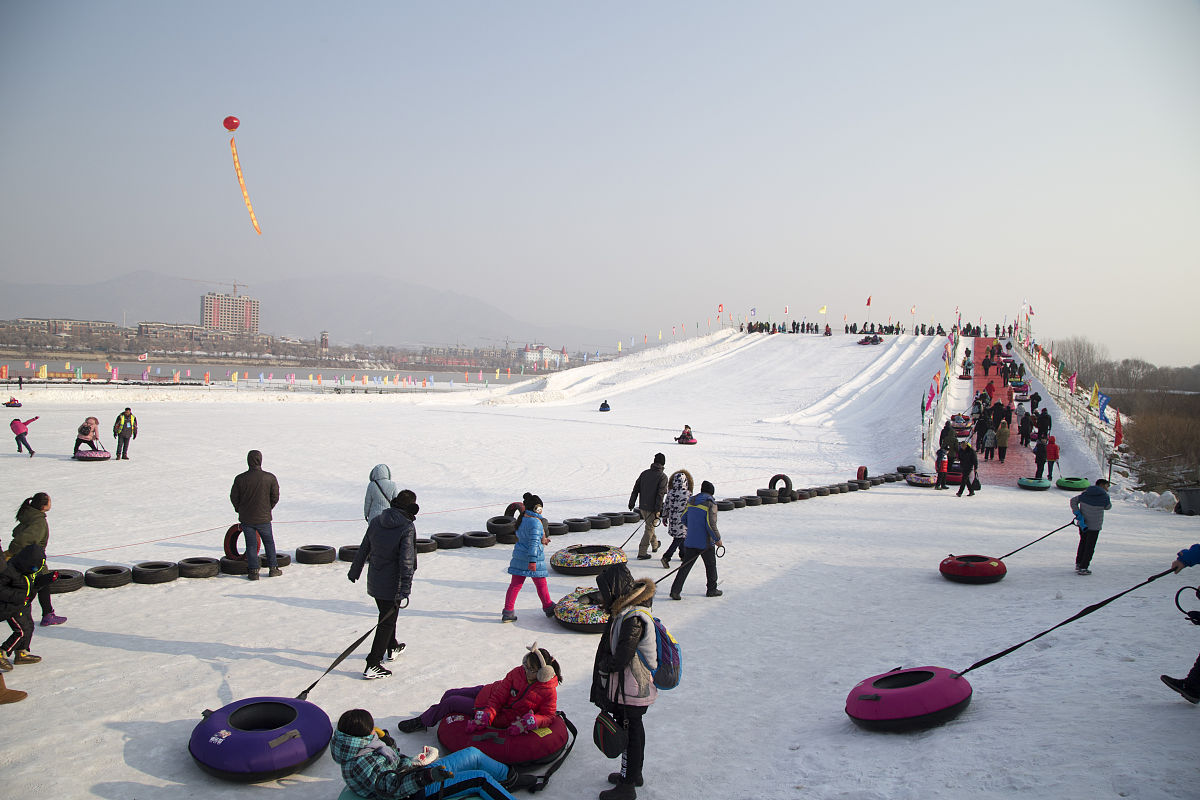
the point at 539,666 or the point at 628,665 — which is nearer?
the point at 628,665

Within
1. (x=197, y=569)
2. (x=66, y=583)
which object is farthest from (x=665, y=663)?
(x=66, y=583)

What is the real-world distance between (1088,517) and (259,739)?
10755 mm

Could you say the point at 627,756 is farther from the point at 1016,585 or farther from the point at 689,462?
the point at 689,462

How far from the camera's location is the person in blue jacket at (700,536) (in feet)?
31.2

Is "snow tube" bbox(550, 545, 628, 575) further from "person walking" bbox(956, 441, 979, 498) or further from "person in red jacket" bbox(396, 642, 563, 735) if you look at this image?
"person walking" bbox(956, 441, 979, 498)

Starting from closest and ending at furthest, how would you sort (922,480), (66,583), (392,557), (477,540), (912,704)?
(912,704) → (392,557) → (66,583) → (477,540) → (922,480)

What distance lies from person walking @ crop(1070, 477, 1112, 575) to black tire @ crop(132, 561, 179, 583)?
1252 cm

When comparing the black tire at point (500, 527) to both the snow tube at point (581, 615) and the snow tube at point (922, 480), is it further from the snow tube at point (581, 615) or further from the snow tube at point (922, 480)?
the snow tube at point (922, 480)

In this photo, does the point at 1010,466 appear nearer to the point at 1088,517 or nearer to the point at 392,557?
the point at 1088,517

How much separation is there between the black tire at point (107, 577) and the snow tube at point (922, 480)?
19.6m

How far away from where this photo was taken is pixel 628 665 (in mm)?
4828

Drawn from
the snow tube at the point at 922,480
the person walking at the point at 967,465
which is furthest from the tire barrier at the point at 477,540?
the snow tube at the point at 922,480

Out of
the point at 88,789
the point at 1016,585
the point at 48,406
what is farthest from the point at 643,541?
the point at 48,406

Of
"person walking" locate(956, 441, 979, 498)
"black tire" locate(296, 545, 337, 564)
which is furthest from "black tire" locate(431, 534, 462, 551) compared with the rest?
"person walking" locate(956, 441, 979, 498)
